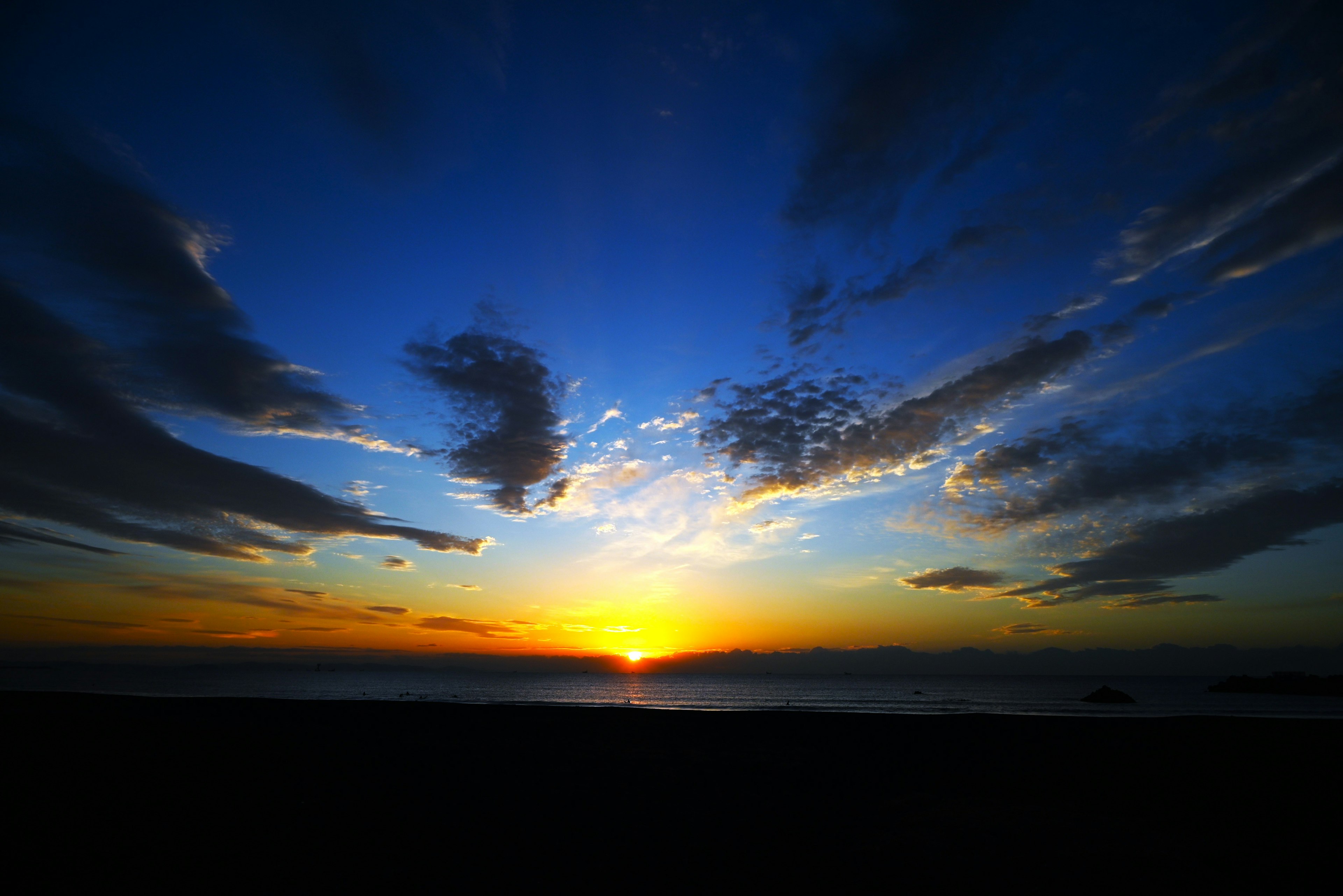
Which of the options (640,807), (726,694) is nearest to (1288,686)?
(726,694)

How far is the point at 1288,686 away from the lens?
10075 cm

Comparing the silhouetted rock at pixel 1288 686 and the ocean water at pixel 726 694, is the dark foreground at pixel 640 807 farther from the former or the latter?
the silhouetted rock at pixel 1288 686

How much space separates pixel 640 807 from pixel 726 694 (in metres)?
103

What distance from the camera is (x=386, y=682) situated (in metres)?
144

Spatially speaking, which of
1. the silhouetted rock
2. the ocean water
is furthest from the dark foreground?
the silhouetted rock

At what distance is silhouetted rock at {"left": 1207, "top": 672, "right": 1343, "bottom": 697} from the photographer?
91.2 metres

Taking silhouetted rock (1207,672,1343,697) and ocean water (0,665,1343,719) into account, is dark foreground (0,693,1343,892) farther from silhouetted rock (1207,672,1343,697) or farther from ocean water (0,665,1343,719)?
silhouetted rock (1207,672,1343,697)

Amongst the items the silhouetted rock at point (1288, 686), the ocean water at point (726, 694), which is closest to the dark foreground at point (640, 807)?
the ocean water at point (726, 694)

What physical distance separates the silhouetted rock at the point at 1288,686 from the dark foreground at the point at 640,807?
358 feet

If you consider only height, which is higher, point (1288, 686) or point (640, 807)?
point (1288, 686)

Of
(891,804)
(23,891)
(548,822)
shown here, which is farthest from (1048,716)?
(23,891)

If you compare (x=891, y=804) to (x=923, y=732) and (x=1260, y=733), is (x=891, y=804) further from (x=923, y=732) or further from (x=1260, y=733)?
(x=1260, y=733)

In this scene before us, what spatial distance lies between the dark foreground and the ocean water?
1576cm

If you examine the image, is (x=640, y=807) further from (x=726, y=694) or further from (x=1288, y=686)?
(x=1288, y=686)
